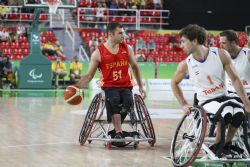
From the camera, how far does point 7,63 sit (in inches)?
888

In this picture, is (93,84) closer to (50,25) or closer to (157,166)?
(50,25)

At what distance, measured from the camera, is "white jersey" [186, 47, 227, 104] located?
6527mm

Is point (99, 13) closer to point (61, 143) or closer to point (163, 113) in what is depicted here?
point (163, 113)

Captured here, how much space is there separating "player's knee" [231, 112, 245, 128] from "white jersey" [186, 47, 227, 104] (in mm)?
377

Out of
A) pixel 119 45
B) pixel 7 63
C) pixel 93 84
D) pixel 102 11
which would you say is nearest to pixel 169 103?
pixel 93 84

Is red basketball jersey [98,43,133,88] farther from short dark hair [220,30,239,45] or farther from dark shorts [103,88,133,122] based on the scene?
short dark hair [220,30,239,45]

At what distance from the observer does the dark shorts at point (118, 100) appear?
8.53 metres

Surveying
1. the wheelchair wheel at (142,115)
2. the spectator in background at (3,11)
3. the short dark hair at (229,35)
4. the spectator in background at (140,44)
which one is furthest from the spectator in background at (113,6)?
the short dark hair at (229,35)

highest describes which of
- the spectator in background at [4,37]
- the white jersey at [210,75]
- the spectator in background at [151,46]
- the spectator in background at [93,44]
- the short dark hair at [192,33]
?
the short dark hair at [192,33]

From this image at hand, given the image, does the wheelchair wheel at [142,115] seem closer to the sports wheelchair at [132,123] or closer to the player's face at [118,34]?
the sports wheelchair at [132,123]

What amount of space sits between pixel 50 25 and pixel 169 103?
12.3 meters

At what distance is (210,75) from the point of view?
654cm

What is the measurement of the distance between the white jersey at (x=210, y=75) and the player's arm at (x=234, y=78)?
0.17 ft

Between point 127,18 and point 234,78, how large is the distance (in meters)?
24.0
